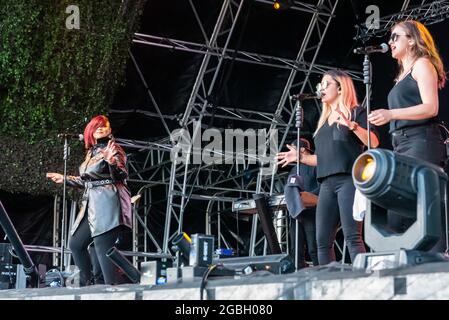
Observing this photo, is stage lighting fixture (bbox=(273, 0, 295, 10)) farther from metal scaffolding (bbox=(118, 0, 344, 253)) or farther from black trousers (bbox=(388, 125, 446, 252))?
black trousers (bbox=(388, 125, 446, 252))

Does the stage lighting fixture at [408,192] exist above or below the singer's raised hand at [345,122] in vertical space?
below

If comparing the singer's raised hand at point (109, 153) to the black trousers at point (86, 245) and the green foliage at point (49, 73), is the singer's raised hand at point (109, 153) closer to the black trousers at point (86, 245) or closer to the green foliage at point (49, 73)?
the black trousers at point (86, 245)

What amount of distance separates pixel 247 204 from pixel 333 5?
477cm

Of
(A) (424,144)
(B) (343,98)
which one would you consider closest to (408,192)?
(A) (424,144)

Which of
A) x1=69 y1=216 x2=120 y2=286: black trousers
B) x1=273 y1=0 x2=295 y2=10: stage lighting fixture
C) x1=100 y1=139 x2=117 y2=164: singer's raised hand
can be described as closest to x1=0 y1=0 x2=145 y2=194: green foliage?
x1=273 y1=0 x2=295 y2=10: stage lighting fixture

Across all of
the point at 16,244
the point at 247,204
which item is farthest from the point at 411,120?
the point at 247,204

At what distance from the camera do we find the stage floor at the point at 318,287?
235 cm

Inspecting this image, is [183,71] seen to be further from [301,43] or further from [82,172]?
[82,172]

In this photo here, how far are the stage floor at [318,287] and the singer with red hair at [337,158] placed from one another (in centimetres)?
119

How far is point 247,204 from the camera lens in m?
8.07

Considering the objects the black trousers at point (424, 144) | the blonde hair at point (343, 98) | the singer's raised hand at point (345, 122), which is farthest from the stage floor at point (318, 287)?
the blonde hair at point (343, 98)

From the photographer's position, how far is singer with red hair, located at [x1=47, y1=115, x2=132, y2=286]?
17.8ft
